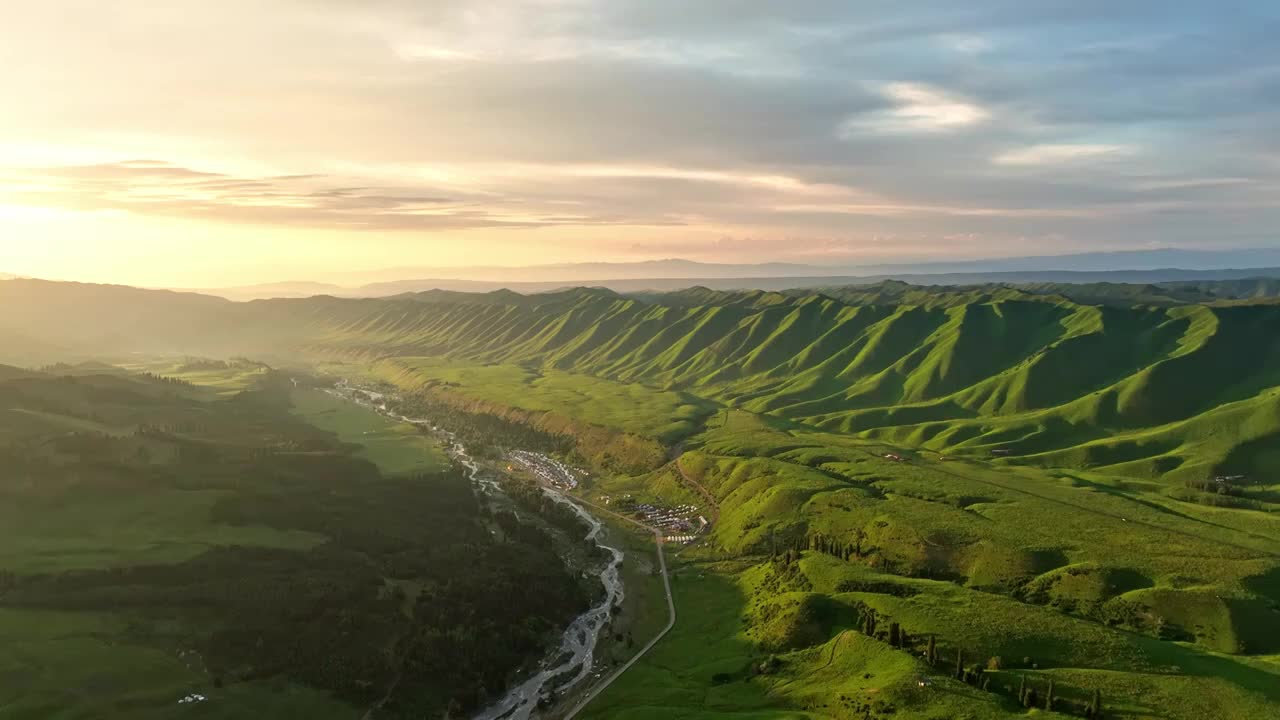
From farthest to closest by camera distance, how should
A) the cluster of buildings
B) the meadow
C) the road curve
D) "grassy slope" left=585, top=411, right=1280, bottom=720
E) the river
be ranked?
the cluster of buildings → the river → the road curve → the meadow → "grassy slope" left=585, top=411, right=1280, bottom=720

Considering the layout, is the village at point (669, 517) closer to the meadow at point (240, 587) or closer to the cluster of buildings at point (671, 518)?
the cluster of buildings at point (671, 518)

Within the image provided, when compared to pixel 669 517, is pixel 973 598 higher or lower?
higher

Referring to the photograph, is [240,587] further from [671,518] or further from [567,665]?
[671,518]

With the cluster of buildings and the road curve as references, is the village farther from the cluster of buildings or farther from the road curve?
the road curve

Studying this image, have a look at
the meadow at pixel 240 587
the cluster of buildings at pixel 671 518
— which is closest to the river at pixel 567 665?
the meadow at pixel 240 587

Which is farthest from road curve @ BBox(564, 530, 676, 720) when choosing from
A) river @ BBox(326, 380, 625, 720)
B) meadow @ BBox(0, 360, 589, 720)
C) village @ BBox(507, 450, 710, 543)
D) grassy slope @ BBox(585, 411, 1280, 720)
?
meadow @ BBox(0, 360, 589, 720)

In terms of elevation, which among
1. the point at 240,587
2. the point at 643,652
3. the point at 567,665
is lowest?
the point at 567,665

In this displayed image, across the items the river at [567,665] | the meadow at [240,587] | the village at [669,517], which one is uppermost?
the meadow at [240,587]

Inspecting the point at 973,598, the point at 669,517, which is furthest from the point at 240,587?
the point at 973,598

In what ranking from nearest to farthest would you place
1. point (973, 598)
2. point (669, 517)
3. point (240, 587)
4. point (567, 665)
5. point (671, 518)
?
point (973, 598) < point (567, 665) < point (240, 587) < point (671, 518) < point (669, 517)

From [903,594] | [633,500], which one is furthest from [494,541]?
[903,594]

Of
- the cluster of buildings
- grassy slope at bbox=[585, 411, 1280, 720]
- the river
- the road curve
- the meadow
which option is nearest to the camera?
grassy slope at bbox=[585, 411, 1280, 720]
